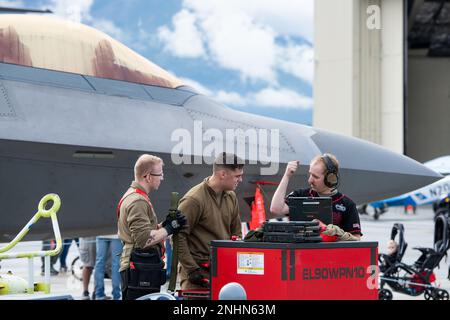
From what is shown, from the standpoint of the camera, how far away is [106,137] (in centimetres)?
629

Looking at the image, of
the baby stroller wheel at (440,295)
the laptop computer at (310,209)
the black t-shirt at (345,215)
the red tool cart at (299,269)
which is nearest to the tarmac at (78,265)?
the baby stroller wheel at (440,295)

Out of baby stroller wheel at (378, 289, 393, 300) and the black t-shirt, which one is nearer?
the black t-shirt

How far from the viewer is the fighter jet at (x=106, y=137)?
612cm

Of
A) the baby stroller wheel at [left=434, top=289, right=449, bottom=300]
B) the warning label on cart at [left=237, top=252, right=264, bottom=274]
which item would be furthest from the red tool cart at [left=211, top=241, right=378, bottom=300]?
the baby stroller wheel at [left=434, top=289, right=449, bottom=300]

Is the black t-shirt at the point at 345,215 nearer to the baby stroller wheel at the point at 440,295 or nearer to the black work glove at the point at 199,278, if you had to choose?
the black work glove at the point at 199,278

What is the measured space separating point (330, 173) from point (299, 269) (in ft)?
3.46

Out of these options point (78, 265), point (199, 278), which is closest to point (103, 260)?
point (78, 265)

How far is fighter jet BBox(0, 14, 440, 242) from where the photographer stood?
6.12m

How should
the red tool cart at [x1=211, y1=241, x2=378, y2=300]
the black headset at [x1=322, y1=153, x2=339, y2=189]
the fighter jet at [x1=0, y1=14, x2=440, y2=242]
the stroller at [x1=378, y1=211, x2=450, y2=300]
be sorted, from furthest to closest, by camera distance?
the stroller at [x1=378, y1=211, x2=450, y2=300]
the fighter jet at [x1=0, y1=14, x2=440, y2=242]
the black headset at [x1=322, y1=153, x2=339, y2=189]
the red tool cart at [x1=211, y1=241, x2=378, y2=300]

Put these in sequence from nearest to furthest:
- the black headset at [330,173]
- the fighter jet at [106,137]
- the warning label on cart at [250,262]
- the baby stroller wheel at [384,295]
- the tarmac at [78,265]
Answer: the warning label on cart at [250,262] < the black headset at [330,173] < the fighter jet at [106,137] < the baby stroller wheel at [384,295] < the tarmac at [78,265]

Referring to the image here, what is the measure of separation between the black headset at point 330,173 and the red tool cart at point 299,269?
2.24 ft

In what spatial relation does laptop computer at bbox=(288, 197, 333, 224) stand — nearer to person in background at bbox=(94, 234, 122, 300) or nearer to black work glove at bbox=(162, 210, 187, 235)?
black work glove at bbox=(162, 210, 187, 235)

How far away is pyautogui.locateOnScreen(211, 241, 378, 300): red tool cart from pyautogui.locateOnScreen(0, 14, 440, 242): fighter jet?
7.06 feet

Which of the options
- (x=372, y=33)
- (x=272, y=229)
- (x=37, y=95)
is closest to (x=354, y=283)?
(x=272, y=229)
